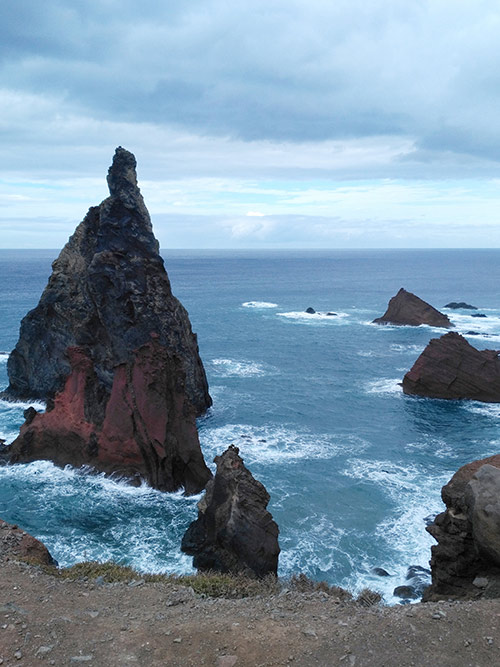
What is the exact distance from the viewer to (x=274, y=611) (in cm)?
1619

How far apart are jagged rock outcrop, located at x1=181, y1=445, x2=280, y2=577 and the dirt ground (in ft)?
26.6

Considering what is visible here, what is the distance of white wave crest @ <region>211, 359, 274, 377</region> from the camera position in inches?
2530

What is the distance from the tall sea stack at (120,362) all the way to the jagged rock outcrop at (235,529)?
8594mm

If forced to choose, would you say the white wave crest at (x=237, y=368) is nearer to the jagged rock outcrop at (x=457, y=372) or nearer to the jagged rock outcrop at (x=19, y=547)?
the jagged rock outcrop at (x=457, y=372)

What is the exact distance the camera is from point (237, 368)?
6656 cm

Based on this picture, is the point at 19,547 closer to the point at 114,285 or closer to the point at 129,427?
the point at 129,427

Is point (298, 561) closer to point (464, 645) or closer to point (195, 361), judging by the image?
point (464, 645)

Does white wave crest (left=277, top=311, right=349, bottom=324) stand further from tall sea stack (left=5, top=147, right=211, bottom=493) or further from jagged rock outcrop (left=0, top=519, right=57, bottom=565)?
jagged rock outcrop (left=0, top=519, right=57, bottom=565)

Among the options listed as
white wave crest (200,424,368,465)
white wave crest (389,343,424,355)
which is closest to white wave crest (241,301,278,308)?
white wave crest (389,343,424,355)

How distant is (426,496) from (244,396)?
964 inches

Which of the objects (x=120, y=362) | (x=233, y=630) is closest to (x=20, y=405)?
(x=120, y=362)

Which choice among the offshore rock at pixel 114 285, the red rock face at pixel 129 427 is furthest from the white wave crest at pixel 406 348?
the red rock face at pixel 129 427

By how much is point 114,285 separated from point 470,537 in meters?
30.0

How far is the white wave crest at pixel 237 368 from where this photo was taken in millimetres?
64250
